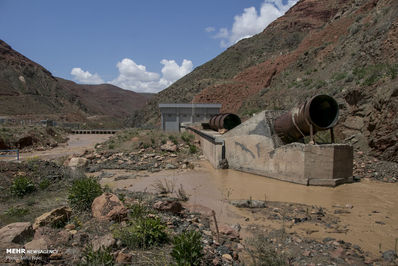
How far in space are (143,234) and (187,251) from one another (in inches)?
35.2

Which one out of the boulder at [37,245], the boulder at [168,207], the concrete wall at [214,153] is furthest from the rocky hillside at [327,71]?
the boulder at [37,245]

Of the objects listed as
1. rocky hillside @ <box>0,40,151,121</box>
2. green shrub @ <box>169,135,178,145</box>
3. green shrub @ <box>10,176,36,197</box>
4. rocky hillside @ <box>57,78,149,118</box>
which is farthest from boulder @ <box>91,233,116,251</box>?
rocky hillside @ <box>57,78,149,118</box>

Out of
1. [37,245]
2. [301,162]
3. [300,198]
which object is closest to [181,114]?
[301,162]

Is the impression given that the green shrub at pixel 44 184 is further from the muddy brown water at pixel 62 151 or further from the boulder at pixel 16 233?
the muddy brown water at pixel 62 151

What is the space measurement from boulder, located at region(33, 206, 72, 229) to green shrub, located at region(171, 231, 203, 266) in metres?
2.43

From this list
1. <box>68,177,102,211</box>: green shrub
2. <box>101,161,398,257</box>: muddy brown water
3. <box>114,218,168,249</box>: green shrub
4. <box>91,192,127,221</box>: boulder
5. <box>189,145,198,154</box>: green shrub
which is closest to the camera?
<box>114,218,168,249</box>: green shrub

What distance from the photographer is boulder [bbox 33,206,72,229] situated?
478 cm

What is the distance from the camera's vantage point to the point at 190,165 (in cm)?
1320

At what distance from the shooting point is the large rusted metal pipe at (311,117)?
9.40m

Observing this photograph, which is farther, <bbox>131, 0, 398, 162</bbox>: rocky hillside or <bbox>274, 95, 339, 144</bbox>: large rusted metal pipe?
<bbox>131, 0, 398, 162</bbox>: rocky hillside

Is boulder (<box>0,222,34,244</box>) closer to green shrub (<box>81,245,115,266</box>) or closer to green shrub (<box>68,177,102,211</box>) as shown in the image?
green shrub (<box>81,245,115,266</box>)

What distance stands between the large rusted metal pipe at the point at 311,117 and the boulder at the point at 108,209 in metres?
6.91

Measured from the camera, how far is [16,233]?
4059mm

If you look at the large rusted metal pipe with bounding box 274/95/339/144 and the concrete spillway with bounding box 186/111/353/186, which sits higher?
the large rusted metal pipe with bounding box 274/95/339/144
